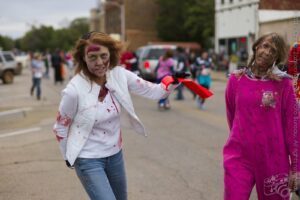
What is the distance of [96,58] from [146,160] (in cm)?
426

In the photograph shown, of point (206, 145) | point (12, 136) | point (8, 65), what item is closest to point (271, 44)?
point (206, 145)

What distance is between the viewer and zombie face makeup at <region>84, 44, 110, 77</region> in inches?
135

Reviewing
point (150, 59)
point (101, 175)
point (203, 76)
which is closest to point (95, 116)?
point (101, 175)

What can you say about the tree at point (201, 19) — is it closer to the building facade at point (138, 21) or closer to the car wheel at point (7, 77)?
the building facade at point (138, 21)

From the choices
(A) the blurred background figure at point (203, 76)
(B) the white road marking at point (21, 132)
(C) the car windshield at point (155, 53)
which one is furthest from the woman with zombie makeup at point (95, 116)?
(C) the car windshield at point (155, 53)

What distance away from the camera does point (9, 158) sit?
7.93 meters

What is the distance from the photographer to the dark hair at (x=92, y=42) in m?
3.46

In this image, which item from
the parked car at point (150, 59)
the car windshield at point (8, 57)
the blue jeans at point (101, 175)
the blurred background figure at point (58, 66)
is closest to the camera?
the blue jeans at point (101, 175)

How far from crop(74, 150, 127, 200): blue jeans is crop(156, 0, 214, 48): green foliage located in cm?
4786

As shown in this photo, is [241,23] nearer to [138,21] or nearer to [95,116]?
[138,21]

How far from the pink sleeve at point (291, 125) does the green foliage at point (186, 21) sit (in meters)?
47.8

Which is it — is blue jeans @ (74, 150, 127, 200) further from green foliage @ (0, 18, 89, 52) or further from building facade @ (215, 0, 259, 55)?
green foliage @ (0, 18, 89, 52)

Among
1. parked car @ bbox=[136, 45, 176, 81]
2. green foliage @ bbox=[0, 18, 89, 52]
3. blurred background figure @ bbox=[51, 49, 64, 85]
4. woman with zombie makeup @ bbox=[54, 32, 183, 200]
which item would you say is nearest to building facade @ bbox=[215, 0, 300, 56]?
parked car @ bbox=[136, 45, 176, 81]

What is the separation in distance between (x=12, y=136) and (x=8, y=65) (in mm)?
19578
